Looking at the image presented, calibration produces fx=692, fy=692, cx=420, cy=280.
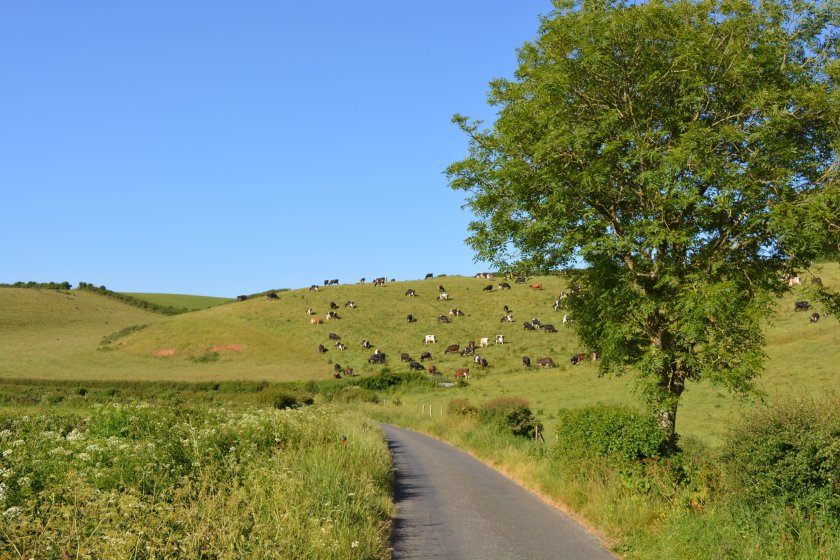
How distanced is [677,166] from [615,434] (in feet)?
21.3

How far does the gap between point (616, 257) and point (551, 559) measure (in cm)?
1047

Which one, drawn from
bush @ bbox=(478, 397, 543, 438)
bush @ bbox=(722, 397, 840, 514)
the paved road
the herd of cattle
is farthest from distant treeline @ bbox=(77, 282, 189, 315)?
bush @ bbox=(722, 397, 840, 514)

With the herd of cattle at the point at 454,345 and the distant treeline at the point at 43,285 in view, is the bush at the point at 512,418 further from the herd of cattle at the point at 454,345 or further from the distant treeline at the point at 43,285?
the distant treeline at the point at 43,285

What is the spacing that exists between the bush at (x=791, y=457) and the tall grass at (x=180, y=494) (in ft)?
20.0

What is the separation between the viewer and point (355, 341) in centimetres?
9581

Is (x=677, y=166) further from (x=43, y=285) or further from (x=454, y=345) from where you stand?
(x=43, y=285)

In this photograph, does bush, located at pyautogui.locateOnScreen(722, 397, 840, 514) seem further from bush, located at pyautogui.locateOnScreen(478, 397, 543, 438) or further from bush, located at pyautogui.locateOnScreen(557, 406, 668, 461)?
bush, located at pyautogui.locateOnScreen(478, 397, 543, 438)

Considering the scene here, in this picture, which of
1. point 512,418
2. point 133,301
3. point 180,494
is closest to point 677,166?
point 180,494

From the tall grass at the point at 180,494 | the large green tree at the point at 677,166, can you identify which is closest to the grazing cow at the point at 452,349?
the large green tree at the point at 677,166

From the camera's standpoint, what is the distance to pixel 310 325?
105 m

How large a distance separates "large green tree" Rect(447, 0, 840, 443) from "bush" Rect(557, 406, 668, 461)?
1615 mm

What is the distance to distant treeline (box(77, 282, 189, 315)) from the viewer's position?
561 feet

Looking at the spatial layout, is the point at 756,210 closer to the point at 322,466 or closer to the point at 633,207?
the point at 633,207

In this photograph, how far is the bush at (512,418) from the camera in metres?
32.6
